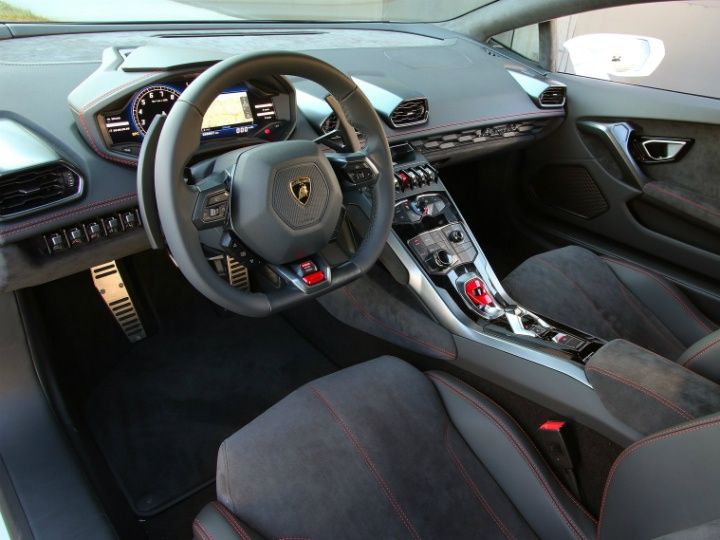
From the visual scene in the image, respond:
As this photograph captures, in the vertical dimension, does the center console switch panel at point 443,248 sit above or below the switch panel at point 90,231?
below

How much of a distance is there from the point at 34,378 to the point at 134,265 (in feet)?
1.97

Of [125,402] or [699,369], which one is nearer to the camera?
[699,369]

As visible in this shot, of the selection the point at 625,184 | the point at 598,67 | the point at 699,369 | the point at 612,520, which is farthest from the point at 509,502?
the point at 598,67

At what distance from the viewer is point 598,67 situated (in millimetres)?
2316

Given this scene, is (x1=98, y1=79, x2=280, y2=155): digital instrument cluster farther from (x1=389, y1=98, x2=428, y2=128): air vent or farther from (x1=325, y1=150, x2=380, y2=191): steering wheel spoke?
(x1=389, y1=98, x2=428, y2=128): air vent

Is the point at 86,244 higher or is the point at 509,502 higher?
the point at 86,244

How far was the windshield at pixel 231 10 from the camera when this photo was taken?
1.65 m

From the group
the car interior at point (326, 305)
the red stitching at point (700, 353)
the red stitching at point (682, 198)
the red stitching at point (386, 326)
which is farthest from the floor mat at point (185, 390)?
the red stitching at point (682, 198)

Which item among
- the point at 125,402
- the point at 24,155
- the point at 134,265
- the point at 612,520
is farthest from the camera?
the point at 134,265

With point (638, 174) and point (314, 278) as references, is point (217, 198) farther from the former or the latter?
point (638, 174)

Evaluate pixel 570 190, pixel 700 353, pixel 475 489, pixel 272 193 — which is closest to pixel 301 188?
pixel 272 193

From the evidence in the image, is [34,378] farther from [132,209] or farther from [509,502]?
[509,502]

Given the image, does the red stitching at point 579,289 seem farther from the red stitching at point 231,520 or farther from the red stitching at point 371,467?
the red stitching at point 231,520

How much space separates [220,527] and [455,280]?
0.93m
